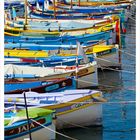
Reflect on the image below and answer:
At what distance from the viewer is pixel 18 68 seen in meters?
19.2

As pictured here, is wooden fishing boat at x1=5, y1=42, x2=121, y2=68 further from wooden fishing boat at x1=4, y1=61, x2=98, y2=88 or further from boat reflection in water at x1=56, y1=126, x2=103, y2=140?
boat reflection in water at x1=56, y1=126, x2=103, y2=140

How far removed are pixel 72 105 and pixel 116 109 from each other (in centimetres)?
336

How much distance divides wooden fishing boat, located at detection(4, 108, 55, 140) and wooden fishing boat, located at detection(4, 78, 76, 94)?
322 centimetres

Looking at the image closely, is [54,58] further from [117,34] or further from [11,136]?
[11,136]

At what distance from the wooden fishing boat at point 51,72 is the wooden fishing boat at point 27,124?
196 inches

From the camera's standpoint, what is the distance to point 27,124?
12.6 metres

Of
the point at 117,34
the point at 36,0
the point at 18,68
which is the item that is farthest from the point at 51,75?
the point at 36,0

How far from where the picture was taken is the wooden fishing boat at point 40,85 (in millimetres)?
16927

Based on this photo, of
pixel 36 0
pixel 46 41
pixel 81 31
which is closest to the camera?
pixel 46 41

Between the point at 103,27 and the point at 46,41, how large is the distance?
4299 mm

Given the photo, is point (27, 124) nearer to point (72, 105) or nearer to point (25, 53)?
point (72, 105)

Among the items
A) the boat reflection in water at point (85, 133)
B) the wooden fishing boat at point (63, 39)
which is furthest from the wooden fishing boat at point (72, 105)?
the wooden fishing boat at point (63, 39)

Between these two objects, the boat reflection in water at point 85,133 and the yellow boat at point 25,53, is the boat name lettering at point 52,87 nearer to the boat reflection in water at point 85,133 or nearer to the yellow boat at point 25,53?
the boat reflection in water at point 85,133

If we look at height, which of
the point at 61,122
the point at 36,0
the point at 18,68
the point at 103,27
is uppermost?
the point at 36,0
